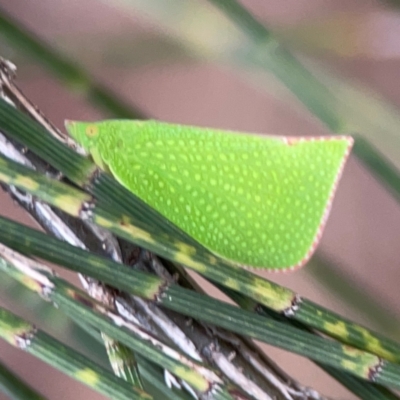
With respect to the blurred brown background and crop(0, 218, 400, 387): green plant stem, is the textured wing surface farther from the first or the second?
the blurred brown background

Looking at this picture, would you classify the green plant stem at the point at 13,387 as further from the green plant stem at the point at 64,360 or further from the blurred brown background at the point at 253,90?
the blurred brown background at the point at 253,90

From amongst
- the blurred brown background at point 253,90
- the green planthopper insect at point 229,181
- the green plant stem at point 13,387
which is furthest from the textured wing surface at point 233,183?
the blurred brown background at point 253,90

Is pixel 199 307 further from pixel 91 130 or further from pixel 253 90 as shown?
pixel 253 90

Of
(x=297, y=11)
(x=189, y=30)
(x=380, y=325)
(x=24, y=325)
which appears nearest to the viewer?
(x=24, y=325)

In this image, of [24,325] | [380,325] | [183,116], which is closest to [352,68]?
[183,116]

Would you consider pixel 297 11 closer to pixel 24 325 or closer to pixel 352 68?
pixel 352 68

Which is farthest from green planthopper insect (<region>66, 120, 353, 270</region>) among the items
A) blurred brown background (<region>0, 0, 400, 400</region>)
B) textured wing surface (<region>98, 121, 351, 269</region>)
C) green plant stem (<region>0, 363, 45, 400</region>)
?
blurred brown background (<region>0, 0, 400, 400</region>)

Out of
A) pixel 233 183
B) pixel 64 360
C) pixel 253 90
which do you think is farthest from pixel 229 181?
pixel 253 90
